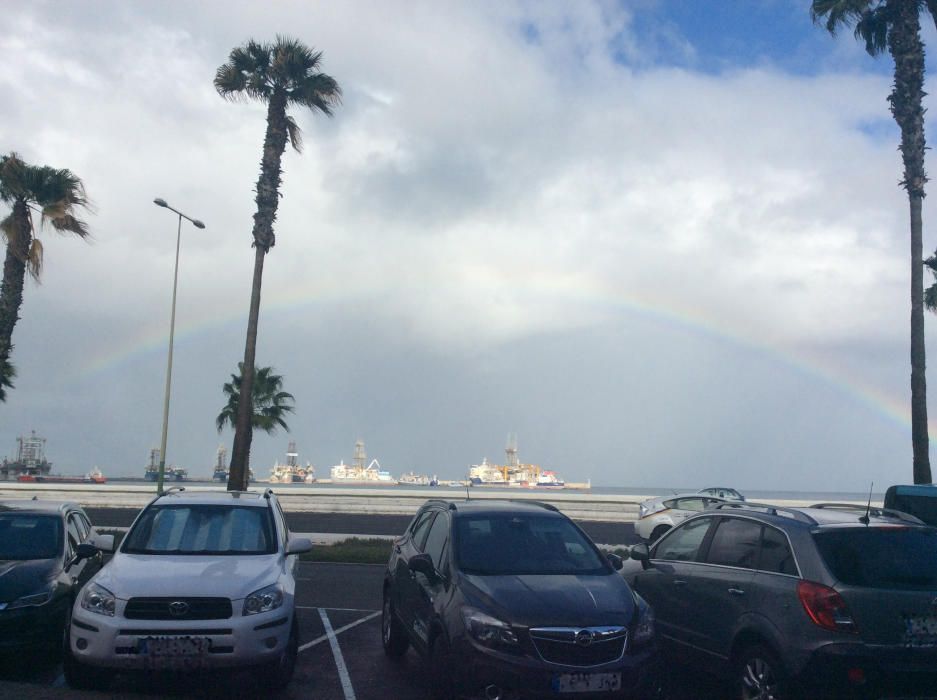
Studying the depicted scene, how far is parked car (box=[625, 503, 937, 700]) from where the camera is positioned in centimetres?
586

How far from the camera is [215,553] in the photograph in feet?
27.0

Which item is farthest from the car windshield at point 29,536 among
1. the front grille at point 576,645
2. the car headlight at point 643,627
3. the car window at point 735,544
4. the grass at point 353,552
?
the grass at point 353,552

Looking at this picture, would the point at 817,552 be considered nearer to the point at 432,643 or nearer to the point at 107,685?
the point at 432,643

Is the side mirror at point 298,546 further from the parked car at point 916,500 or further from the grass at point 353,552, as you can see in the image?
the grass at point 353,552

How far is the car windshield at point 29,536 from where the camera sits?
9.41m

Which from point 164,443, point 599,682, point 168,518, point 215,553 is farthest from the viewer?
point 164,443

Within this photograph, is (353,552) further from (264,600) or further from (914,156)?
(914,156)

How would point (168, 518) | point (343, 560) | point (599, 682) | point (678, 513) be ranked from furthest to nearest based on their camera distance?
point (678, 513) < point (343, 560) < point (168, 518) < point (599, 682)

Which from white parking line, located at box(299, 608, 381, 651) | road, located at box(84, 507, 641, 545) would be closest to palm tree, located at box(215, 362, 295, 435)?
road, located at box(84, 507, 641, 545)

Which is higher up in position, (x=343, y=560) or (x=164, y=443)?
(x=164, y=443)

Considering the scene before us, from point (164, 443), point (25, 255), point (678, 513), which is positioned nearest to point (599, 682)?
point (678, 513)

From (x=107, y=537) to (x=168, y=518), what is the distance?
1.98 ft

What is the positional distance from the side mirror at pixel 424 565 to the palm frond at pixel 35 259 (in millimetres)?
20820

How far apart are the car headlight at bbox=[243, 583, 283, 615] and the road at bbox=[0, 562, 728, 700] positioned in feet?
1.70
